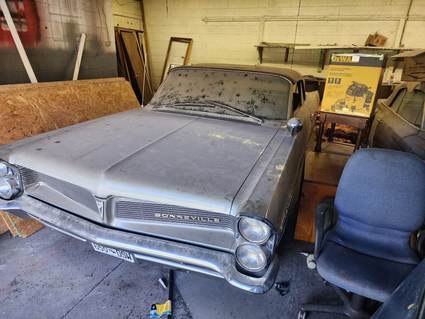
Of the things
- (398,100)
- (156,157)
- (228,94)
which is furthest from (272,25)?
(156,157)

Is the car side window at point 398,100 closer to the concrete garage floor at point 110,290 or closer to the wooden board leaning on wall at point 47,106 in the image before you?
the concrete garage floor at point 110,290

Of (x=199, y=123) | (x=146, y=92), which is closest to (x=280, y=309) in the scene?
(x=199, y=123)

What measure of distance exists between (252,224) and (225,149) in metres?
0.74

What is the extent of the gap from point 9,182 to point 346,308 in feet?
7.76

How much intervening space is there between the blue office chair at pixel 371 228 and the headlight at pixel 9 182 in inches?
78.6

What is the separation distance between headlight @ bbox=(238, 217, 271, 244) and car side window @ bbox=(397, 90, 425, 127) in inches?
97.2

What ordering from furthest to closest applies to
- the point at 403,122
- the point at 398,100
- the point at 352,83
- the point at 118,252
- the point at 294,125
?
the point at 398,100, the point at 403,122, the point at 352,83, the point at 294,125, the point at 118,252

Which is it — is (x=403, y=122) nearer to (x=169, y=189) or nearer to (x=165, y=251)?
(x=169, y=189)

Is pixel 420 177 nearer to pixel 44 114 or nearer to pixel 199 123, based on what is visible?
pixel 199 123

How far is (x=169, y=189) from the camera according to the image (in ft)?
4.75

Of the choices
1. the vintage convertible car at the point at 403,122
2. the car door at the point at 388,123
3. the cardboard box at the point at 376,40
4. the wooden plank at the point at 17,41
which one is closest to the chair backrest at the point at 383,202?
the vintage convertible car at the point at 403,122

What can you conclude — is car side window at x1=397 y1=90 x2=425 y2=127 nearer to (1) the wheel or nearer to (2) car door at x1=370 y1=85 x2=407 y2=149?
(2) car door at x1=370 y1=85 x2=407 y2=149

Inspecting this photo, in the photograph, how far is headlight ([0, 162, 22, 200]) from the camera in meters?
1.84

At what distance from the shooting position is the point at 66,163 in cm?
167
